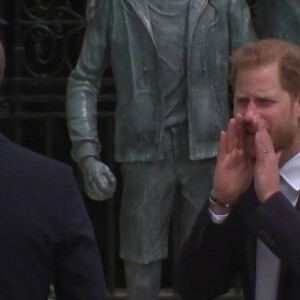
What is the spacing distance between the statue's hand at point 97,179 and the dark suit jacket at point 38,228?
1840mm

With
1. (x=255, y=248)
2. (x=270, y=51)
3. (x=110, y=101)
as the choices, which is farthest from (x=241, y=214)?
Result: (x=110, y=101)

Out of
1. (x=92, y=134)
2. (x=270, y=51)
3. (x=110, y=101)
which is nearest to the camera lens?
(x=270, y=51)

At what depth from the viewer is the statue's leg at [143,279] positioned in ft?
18.9

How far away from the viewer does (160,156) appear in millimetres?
5621

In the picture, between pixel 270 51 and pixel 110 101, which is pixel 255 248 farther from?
pixel 110 101

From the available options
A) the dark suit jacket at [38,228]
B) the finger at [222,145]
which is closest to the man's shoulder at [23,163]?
the dark suit jacket at [38,228]

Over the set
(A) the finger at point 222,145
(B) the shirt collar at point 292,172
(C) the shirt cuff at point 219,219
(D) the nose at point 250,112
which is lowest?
(C) the shirt cuff at point 219,219

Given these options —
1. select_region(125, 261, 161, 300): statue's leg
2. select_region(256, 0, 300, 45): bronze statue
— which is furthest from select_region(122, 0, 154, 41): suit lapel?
select_region(125, 261, 161, 300): statue's leg

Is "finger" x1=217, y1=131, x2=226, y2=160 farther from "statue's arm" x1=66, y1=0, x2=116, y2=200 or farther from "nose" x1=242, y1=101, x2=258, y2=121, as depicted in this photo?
"statue's arm" x1=66, y1=0, x2=116, y2=200

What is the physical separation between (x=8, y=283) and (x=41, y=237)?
0.46ft

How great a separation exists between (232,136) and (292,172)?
19cm

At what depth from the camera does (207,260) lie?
3.71 metres

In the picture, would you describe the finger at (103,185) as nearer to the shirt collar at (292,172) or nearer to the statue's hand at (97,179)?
the statue's hand at (97,179)

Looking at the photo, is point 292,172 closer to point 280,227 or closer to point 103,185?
point 280,227
